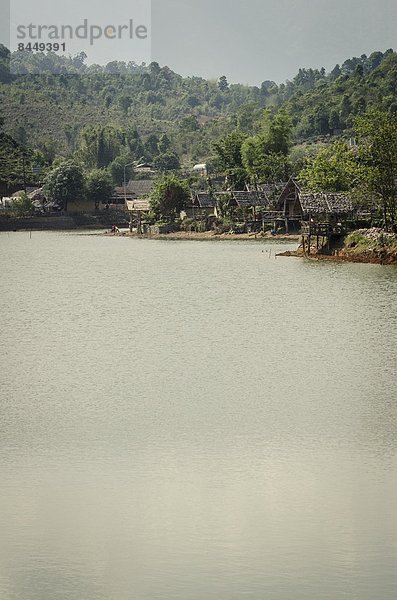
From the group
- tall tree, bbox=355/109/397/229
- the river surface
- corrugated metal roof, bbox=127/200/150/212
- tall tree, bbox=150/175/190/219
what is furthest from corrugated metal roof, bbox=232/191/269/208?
the river surface

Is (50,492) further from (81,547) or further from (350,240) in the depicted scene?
(350,240)

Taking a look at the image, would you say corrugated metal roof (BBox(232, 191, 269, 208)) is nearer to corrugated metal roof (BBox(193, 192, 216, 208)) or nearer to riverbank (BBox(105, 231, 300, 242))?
riverbank (BBox(105, 231, 300, 242))

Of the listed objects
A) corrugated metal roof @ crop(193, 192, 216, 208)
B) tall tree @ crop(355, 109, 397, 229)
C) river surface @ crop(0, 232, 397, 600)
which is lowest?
river surface @ crop(0, 232, 397, 600)

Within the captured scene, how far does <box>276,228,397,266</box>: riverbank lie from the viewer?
4638cm


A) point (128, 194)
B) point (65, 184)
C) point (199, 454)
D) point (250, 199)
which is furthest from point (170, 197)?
point (199, 454)

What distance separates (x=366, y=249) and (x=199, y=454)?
34.2 meters

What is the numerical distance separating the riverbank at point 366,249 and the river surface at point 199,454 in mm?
14664

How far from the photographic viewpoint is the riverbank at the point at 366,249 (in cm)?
4638

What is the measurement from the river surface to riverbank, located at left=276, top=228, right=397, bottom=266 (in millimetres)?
14664

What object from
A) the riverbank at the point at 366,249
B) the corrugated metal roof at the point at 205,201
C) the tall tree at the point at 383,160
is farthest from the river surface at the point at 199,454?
the corrugated metal roof at the point at 205,201

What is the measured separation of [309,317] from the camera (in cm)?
3092

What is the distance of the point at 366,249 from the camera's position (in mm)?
48156

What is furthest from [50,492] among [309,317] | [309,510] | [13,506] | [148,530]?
[309,317]

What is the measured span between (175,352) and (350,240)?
91.3 ft
